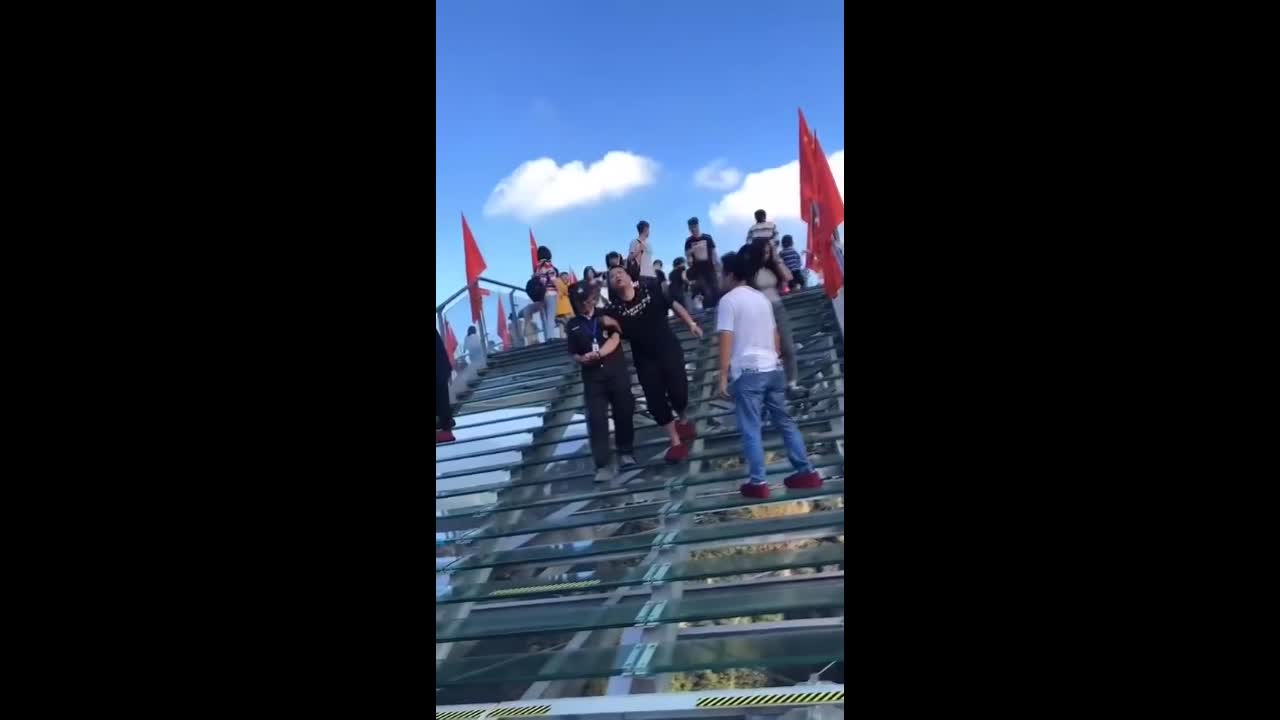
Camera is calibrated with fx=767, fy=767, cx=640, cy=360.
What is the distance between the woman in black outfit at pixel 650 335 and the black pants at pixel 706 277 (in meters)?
0.57

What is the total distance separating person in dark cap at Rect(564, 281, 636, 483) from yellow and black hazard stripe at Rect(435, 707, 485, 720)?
2.19 metres

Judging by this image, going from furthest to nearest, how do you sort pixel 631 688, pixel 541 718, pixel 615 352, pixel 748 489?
pixel 615 352
pixel 748 489
pixel 631 688
pixel 541 718

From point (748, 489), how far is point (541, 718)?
80.2 inches

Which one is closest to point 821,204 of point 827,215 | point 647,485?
point 827,215

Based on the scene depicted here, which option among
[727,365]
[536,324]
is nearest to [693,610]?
[727,365]

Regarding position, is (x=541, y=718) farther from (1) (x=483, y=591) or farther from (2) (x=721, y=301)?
(2) (x=721, y=301)

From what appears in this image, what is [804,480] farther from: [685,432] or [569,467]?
[569,467]

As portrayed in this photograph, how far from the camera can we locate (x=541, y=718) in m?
3.76

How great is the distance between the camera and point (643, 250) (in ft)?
21.3

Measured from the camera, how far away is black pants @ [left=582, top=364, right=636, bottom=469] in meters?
5.64

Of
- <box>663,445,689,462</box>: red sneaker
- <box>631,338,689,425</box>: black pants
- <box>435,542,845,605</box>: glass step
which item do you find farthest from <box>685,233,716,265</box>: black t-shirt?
<box>435,542,845,605</box>: glass step

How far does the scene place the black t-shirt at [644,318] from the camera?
5.50 metres

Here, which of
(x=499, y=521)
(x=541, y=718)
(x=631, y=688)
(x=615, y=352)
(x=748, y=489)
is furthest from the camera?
(x=499, y=521)

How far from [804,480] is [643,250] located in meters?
2.49
